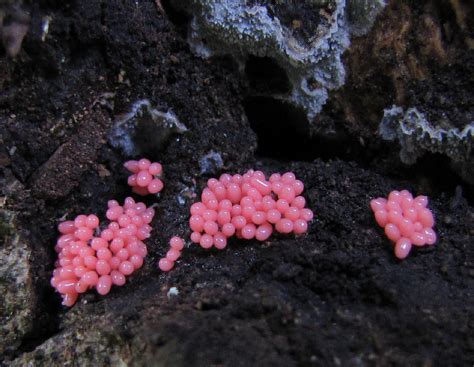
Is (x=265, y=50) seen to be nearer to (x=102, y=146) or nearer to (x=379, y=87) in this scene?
(x=379, y=87)

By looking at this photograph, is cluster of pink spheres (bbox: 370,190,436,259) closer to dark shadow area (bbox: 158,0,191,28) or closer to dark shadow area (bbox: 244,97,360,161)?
dark shadow area (bbox: 244,97,360,161)

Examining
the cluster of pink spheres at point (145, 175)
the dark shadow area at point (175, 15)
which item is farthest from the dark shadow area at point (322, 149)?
the cluster of pink spheres at point (145, 175)

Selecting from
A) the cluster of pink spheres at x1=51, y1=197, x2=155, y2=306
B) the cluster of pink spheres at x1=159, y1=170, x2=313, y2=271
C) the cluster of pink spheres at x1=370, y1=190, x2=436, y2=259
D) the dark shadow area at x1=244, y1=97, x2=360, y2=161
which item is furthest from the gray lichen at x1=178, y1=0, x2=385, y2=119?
the cluster of pink spheres at x1=51, y1=197, x2=155, y2=306

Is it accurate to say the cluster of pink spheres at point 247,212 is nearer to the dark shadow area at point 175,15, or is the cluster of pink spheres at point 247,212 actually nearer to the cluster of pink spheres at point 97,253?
the cluster of pink spheres at point 97,253

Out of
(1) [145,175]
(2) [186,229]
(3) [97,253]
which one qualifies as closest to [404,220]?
(2) [186,229]

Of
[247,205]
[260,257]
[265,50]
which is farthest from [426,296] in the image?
[265,50]
